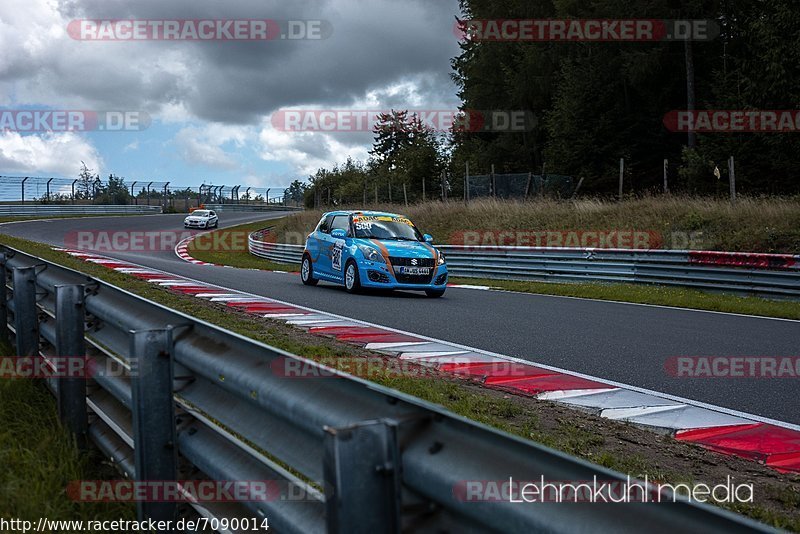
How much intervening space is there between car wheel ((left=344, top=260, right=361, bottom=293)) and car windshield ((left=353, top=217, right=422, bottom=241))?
69 cm

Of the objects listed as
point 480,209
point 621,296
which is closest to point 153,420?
point 621,296

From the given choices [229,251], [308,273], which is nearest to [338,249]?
[308,273]

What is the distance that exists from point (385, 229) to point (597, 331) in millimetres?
6248

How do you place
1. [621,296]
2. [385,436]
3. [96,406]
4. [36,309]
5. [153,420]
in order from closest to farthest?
1. [385,436]
2. [153,420]
3. [96,406]
4. [36,309]
5. [621,296]

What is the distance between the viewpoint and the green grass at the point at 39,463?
3377 millimetres

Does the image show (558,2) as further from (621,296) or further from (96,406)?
(96,406)

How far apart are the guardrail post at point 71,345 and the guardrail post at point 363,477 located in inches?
120

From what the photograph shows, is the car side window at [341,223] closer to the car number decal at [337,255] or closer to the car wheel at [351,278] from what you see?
the car number decal at [337,255]

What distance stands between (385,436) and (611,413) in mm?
4431

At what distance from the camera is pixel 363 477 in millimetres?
1797

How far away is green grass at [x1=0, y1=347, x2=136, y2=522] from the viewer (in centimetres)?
338

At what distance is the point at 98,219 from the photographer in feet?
150

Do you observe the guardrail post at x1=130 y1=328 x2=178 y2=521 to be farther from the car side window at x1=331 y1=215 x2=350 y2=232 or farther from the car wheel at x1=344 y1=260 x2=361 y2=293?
the car side window at x1=331 y1=215 x2=350 y2=232

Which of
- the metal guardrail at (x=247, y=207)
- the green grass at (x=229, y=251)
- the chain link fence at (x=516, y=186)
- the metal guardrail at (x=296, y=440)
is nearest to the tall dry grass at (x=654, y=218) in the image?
the chain link fence at (x=516, y=186)
